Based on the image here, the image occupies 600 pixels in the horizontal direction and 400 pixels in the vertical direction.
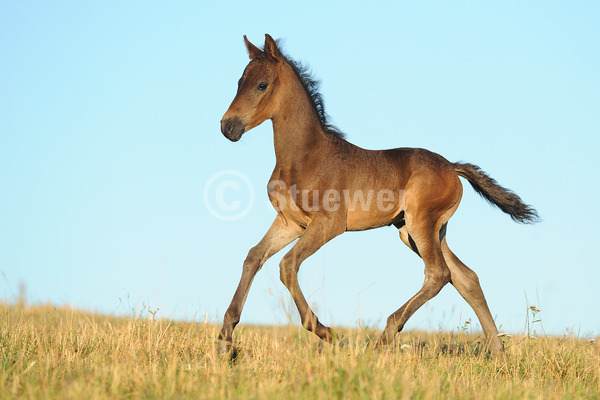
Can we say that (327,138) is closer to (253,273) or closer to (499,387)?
(253,273)

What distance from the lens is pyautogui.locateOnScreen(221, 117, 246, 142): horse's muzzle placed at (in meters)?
6.75

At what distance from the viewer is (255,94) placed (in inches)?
271

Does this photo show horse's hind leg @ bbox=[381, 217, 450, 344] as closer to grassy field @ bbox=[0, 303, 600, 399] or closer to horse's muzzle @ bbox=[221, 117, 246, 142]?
grassy field @ bbox=[0, 303, 600, 399]

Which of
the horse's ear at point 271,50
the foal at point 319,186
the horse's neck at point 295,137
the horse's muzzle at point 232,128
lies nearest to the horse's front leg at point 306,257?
the foal at point 319,186

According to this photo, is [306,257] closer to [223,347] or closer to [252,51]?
[223,347]

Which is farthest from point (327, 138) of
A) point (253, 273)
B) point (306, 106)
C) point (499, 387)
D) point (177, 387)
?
point (177, 387)

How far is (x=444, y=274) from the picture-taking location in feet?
24.0

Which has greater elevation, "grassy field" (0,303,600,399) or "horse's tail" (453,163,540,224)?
"horse's tail" (453,163,540,224)

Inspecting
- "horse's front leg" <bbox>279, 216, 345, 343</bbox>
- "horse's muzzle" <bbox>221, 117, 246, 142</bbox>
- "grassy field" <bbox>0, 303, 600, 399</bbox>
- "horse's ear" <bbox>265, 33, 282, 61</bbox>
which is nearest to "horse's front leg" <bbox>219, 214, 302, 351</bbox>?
"grassy field" <bbox>0, 303, 600, 399</bbox>

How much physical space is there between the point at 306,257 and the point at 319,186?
0.84 m

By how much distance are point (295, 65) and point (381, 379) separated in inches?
171

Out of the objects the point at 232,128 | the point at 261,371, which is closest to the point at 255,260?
the point at 232,128

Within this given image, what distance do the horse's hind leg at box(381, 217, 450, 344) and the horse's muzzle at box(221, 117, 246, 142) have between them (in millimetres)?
2324

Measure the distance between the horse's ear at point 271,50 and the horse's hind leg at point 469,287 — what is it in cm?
312
